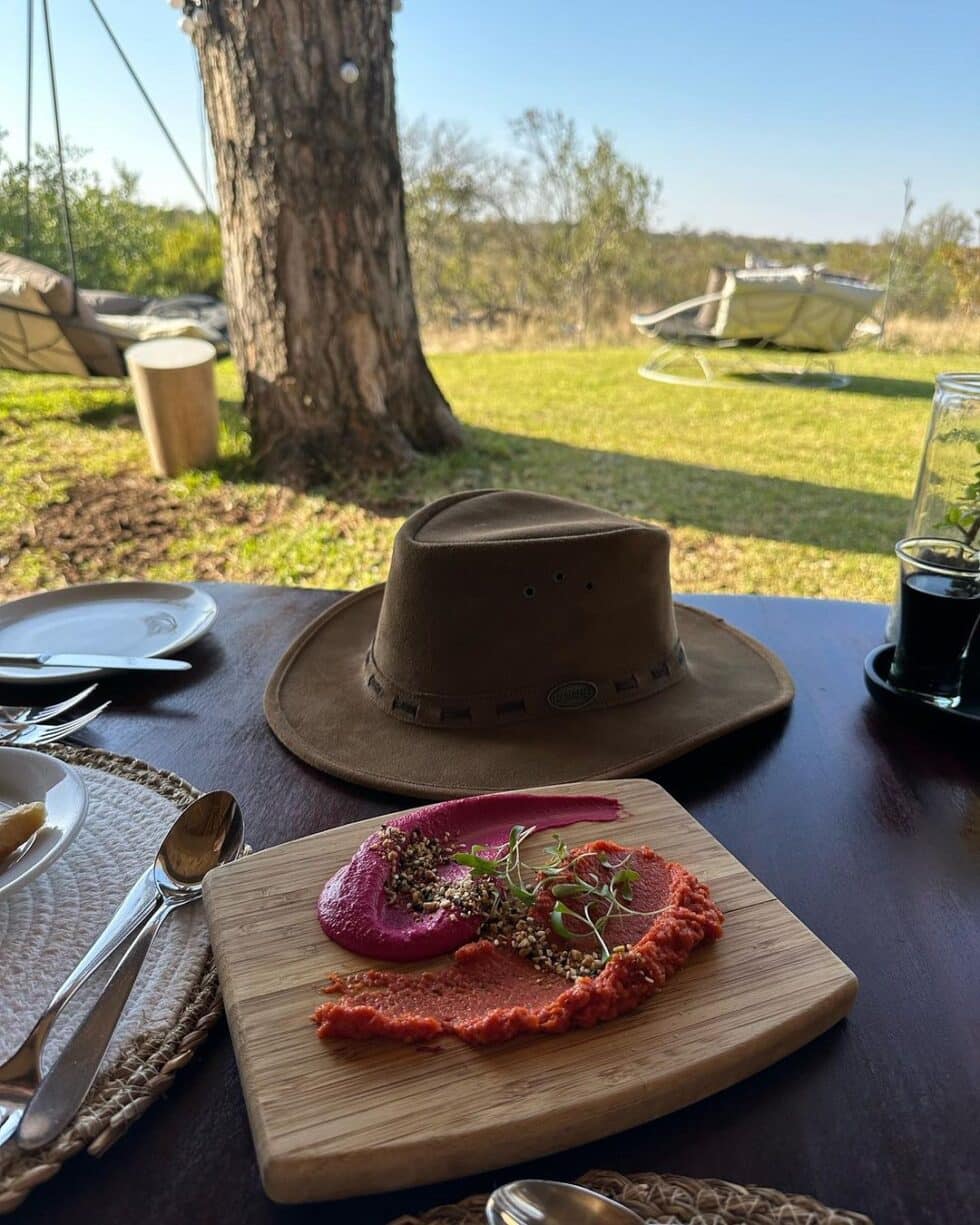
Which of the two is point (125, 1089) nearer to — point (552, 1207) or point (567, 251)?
point (552, 1207)

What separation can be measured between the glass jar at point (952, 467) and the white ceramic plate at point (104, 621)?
806mm

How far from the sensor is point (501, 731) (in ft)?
2.69

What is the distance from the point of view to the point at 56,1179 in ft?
1.35

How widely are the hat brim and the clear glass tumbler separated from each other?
0.40ft

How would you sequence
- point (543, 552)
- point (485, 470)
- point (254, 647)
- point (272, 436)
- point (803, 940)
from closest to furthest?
1. point (803, 940)
2. point (543, 552)
3. point (254, 647)
4. point (272, 436)
5. point (485, 470)

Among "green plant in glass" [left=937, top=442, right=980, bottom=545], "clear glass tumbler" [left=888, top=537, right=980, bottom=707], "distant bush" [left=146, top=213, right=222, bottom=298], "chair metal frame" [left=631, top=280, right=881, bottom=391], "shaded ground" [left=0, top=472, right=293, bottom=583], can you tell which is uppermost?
"distant bush" [left=146, top=213, right=222, bottom=298]

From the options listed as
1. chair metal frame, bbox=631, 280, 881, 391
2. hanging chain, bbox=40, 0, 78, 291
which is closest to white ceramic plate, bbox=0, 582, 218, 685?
hanging chain, bbox=40, 0, 78, 291

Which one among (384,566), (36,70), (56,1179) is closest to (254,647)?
(56,1179)

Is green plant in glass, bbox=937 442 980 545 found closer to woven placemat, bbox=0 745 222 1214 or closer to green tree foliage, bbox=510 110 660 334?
woven placemat, bbox=0 745 222 1214

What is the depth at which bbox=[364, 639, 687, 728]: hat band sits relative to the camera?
0.83 meters

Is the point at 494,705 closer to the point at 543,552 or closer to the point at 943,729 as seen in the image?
the point at 543,552

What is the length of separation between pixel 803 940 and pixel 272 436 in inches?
123

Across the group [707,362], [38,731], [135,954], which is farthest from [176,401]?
[707,362]

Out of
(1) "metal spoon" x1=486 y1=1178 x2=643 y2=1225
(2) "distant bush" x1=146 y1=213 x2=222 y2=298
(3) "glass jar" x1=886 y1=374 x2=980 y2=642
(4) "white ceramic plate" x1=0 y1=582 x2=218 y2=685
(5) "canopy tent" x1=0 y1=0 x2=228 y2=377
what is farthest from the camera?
(2) "distant bush" x1=146 y1=213 x2=222 y2=298
